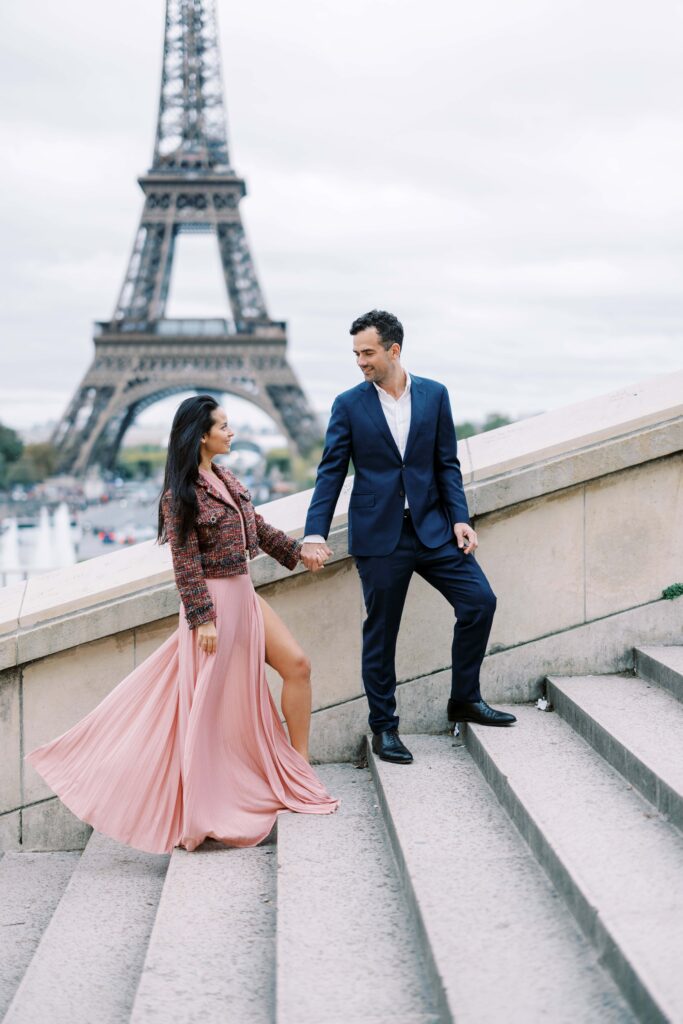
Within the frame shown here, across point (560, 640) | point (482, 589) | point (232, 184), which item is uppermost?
point (232, 184)

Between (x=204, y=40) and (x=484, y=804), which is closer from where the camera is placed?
(x=484, y=804)

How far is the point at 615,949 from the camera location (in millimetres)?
2549

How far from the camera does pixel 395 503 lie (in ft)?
13.5

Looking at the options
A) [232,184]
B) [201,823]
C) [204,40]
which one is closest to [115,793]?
[201,823]

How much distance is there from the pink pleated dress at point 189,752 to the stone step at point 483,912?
19.1 inches

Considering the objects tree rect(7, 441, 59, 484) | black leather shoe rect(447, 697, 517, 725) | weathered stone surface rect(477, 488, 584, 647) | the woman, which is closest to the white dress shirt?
the woman

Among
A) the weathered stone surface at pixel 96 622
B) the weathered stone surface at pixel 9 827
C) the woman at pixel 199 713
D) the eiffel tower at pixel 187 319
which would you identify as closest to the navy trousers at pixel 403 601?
the woman at pixel 199 713

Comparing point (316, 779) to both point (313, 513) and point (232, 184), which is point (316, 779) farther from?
point (232, 184)

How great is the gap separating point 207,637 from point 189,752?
1.41 ft

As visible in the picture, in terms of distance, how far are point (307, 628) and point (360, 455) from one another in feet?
3.04

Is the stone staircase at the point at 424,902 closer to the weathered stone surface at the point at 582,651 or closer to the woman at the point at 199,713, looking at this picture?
the woman at the point at 199,713

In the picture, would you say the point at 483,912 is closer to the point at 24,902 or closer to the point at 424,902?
the point at 424,902

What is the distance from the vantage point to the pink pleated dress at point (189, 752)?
3928 mm

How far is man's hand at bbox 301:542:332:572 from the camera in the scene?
4113 millimetres
